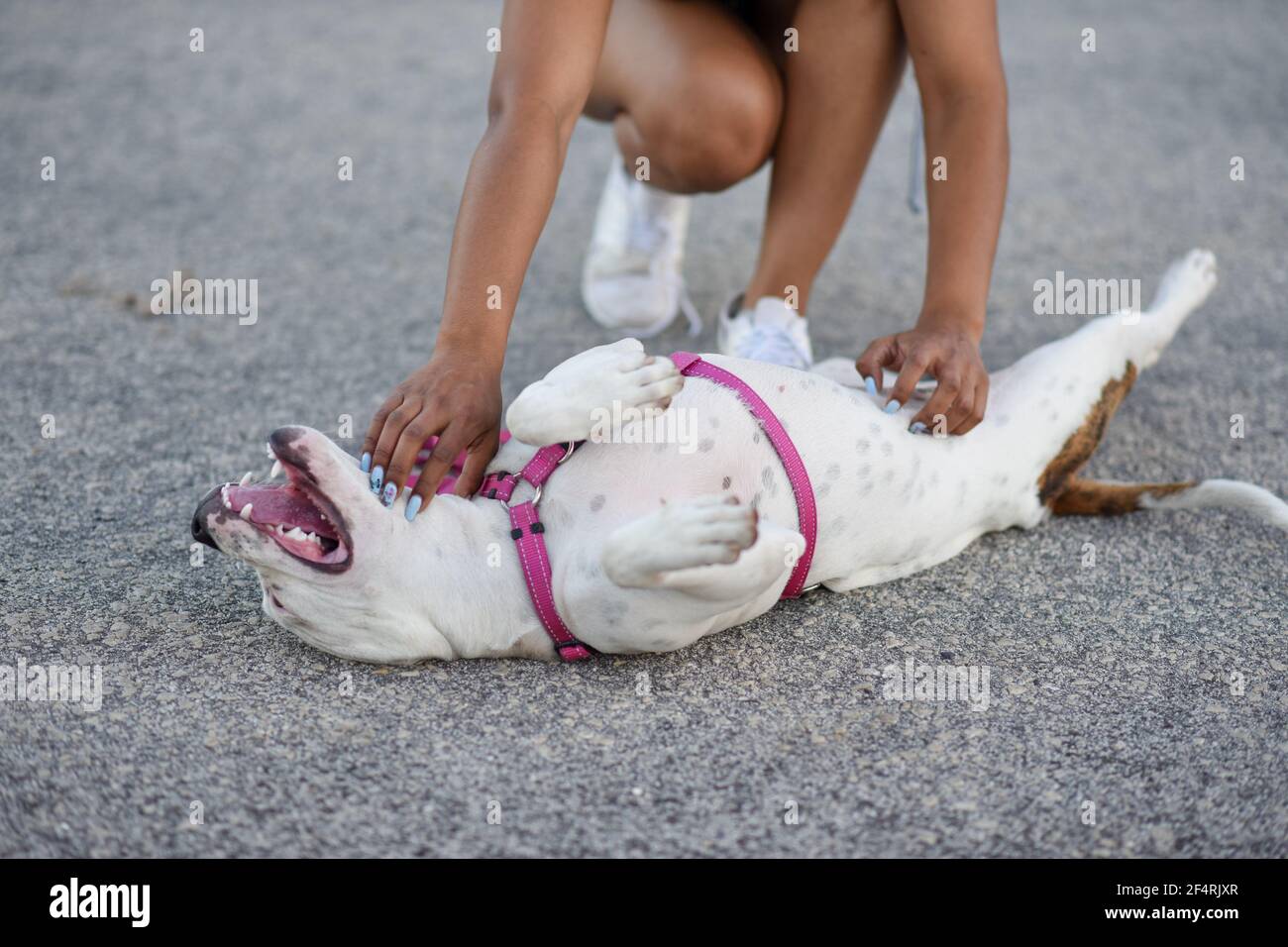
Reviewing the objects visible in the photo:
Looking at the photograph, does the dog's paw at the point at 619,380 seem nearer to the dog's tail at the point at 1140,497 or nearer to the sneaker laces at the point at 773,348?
the sneaker laces at the point at 773,348

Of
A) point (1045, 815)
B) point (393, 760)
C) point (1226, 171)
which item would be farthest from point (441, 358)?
point (1226, 171)

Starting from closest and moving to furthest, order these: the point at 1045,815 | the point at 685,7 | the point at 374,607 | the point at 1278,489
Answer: the point at 1045,815, the point at 374,607, the point at 1278,489, the point at 685,7

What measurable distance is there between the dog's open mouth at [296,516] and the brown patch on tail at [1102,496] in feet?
4.79

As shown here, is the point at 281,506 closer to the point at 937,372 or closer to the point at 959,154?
the point at 937,372

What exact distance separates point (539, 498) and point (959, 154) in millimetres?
1149

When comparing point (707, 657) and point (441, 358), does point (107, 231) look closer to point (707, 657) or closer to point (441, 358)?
point (441, 358)

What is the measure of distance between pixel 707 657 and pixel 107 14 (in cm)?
540

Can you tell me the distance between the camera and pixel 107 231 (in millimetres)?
3889

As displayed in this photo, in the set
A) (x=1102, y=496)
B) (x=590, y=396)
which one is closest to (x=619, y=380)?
(x=590, y=396)

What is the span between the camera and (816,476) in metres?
2.10

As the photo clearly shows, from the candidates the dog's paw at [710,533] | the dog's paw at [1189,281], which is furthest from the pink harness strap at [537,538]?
the dog's paw at [1189,281]

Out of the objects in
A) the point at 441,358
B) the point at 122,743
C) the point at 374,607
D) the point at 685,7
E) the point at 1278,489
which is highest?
the point at 685,7

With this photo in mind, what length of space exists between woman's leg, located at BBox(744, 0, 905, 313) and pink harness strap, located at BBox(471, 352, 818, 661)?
2.96 ft

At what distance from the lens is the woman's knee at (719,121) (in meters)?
2.87
